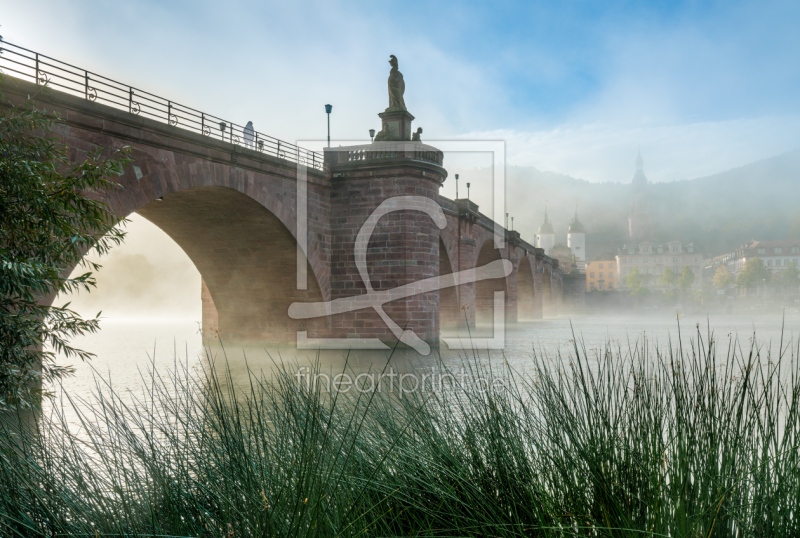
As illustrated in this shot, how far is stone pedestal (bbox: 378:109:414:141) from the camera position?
1869 cm

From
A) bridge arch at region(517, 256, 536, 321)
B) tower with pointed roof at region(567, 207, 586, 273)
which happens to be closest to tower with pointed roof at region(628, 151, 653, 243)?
tower with pointed roof at region(567, 207, 586, 273)

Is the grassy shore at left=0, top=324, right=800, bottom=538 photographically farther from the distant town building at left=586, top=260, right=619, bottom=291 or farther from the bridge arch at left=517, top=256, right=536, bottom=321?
the distant town building at left=586, top=260, right=619, bottom=291

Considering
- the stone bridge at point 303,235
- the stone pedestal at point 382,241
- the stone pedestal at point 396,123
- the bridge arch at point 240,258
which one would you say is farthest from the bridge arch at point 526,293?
the bridge arch at point 240,258

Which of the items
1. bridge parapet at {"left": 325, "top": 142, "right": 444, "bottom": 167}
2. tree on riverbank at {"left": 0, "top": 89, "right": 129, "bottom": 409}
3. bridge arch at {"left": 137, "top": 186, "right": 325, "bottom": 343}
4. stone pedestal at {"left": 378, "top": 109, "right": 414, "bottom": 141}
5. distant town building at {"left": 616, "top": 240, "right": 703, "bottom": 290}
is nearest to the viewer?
tree on riverbank at {"left": 0, "top": 89, "right": 129, "bottom": 409}

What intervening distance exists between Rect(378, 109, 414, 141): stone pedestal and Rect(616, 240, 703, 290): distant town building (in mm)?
81672

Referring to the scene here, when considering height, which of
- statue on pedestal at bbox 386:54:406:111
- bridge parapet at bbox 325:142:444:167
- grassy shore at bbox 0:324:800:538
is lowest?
grassy shore at bbox 0:324:800:538

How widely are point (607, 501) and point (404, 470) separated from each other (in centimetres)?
83

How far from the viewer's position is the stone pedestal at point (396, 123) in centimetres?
1869

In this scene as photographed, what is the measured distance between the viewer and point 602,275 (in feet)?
352

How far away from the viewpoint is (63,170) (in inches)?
337

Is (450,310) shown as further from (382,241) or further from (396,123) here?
(382,241)

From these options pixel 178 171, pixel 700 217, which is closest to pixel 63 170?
pixel 178 171

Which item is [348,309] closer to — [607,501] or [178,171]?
[178,171]

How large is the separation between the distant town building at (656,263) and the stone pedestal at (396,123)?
81.7 m
